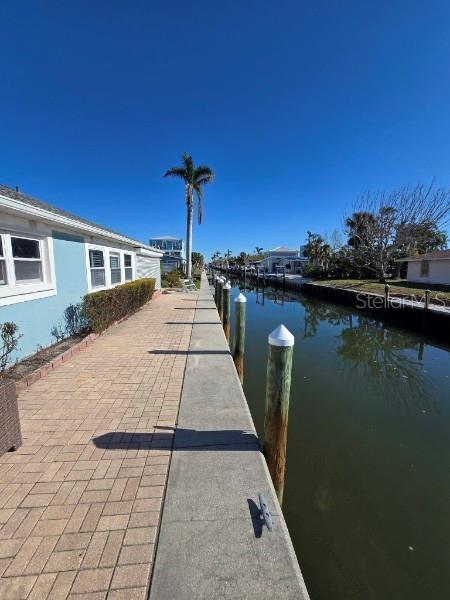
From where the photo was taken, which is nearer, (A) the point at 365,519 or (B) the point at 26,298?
(A) the point at 365,519

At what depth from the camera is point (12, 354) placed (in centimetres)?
505

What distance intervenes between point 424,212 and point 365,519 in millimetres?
29649

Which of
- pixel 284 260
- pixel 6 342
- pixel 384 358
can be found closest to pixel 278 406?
pixel 6 342

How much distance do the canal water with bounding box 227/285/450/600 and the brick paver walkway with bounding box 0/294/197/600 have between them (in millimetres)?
1621

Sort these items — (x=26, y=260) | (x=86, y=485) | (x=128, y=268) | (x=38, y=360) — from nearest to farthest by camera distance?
1. (x=86, y=485)
2. (x=38, y=360)
3. (x=26, y=260)
4. (x=128, y=268)

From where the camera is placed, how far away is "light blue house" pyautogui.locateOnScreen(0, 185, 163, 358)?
5.07m

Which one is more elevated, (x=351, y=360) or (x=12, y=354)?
(x=12, y=354)

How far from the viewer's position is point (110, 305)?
27.0ft

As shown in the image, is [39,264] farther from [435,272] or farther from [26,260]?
[435,272]

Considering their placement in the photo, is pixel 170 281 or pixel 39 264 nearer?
pixel 39 264

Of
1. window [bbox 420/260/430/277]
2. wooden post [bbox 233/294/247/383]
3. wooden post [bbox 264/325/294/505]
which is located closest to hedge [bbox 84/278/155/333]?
wooden post [bbox 233/294/247/383]

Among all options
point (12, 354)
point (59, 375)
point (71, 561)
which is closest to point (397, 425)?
point (71, 561)

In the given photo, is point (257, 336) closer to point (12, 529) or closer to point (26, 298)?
point (26, 298)

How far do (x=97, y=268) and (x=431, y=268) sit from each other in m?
25.9
